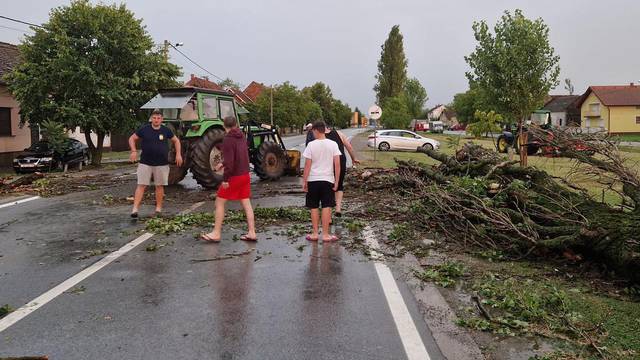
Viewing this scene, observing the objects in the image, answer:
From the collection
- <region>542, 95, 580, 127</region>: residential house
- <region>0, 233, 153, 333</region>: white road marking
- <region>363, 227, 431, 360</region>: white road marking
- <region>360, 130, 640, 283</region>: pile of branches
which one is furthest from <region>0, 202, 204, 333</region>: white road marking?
<region>542, 95, 580, 127</region>: residential house

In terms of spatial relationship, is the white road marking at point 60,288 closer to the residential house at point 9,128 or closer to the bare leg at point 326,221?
the bare leg at point 326,221

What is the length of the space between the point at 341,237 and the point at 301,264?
5.31ft

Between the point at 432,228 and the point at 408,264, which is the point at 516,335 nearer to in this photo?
the point at 408,264

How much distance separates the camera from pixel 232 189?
798 cm

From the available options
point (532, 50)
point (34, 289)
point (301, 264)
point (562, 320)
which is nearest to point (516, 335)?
point (562, 320)

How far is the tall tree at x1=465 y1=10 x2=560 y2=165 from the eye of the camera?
1828 centimetres

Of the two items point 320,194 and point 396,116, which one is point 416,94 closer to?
point 396,116

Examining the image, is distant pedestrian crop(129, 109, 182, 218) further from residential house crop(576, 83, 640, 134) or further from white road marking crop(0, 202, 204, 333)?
residential house crop(576, 83, 640, 134)

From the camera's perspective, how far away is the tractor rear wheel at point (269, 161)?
15.3 m

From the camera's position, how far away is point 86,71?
20812 mm

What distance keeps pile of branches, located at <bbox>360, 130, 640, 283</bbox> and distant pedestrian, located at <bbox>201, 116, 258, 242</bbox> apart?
2625 mm

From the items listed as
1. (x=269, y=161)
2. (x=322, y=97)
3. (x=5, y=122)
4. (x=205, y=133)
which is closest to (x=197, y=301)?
(x=205, y=133)

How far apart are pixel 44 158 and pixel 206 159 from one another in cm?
1042

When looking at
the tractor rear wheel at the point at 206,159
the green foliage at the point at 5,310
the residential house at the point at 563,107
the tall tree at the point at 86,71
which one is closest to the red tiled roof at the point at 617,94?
the residential house at the point at 563,107
